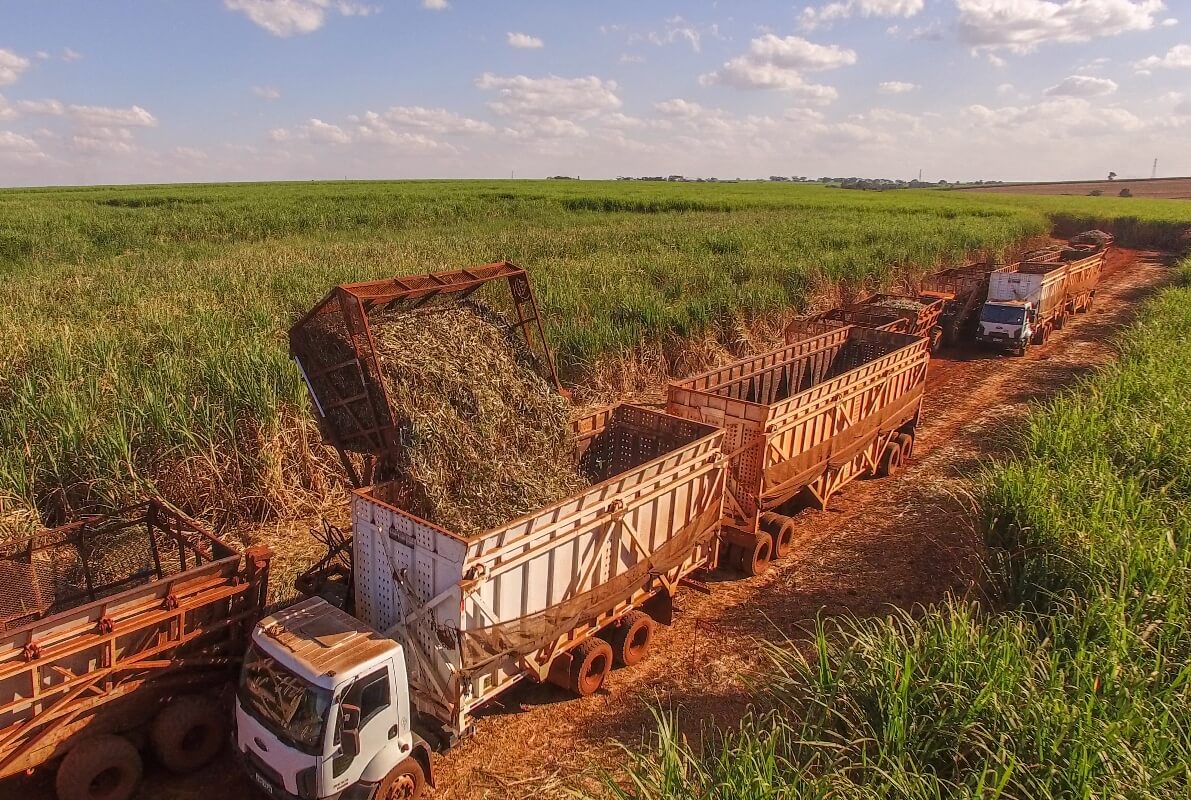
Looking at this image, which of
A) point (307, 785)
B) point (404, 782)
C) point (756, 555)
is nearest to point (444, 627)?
point (404, 782)

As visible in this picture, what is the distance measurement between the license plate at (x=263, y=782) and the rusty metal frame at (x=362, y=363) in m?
2.77

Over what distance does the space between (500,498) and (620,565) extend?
4.42 ft

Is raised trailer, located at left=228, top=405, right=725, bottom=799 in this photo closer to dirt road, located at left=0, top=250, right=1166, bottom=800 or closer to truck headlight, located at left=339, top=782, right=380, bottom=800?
truck headlight, located at left=339, top=782, right=380, bottom=800

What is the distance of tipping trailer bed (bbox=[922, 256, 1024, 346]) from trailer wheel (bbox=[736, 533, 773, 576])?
539 inches

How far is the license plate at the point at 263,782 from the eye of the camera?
204 inches

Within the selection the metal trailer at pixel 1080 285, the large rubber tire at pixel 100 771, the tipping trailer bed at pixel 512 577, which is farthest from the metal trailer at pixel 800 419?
the metal trailer at pixel 1080 285

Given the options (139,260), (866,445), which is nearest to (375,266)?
(139,260)

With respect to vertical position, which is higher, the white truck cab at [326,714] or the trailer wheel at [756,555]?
the white truck cab at [326,714]

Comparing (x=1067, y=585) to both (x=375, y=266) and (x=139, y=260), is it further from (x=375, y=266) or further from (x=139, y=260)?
(x=139, y=260)

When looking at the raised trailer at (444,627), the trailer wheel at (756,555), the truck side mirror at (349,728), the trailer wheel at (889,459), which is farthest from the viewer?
the trailer wheel at (889,459)

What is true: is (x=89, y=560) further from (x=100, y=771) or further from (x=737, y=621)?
(x=737, y=621)

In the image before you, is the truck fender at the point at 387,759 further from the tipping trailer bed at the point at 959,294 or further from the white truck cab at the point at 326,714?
the tipping trailer bed at the point at 959,294

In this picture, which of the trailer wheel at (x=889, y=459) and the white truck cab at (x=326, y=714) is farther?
the trailer wheel at (x=889, y=459)

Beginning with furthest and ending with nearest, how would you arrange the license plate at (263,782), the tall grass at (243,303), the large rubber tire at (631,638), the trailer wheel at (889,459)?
the trailer wheel at (889,459) < the tall grass at (243,303) < the large rubber tire at (631,638) < the license plate at (263,782)
